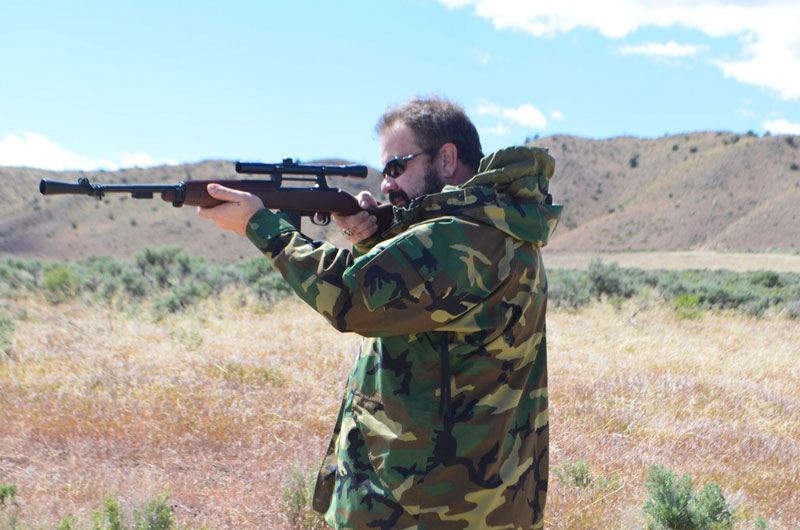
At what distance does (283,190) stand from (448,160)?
27.2 inches

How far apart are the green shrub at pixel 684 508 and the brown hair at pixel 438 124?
2.57 m

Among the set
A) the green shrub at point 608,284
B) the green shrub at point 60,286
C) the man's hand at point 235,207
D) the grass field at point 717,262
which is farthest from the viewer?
the grass field at point 717,262

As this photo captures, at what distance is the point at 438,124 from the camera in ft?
7.15

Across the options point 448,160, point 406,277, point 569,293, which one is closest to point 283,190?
point 448,160

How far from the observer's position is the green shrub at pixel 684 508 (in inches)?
146

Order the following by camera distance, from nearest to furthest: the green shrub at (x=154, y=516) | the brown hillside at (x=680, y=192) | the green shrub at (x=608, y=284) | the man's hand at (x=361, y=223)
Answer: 1. the man's hand at (x=361, y=223)
2. the green shrub at (x=154, y=516)
3. the green shrub at (x=608, y=284)
4. the brown hillside at (x=680, y=192)

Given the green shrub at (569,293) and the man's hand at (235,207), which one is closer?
the man's hand at (235,207)

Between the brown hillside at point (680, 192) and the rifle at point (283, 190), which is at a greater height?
the brown hillside at point (680, 192)

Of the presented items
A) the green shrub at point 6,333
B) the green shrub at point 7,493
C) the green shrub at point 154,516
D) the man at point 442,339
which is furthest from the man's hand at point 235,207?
the green shrub at point 6,333

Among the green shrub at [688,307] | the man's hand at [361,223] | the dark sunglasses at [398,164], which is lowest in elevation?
the green shrub at [688,307]

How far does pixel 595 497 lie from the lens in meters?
4.10

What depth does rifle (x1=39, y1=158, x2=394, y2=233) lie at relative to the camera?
246 cm

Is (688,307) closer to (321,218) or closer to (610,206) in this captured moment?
(321,218)

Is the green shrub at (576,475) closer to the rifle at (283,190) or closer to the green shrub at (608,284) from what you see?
the rifle at (283,190)
